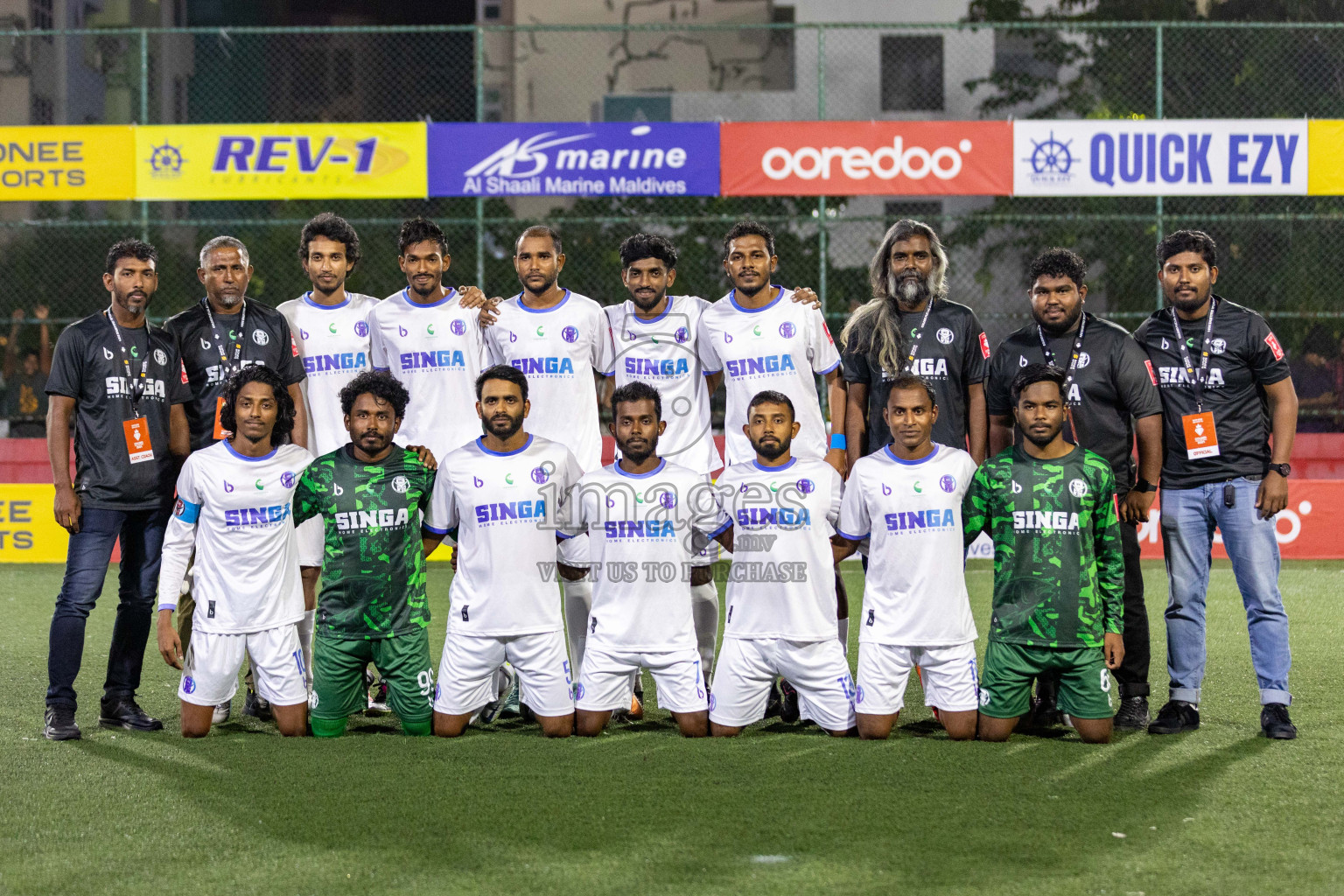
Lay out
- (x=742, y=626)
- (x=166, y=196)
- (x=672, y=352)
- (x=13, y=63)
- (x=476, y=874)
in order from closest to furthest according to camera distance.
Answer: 1. (x=476, y=874)
2. (x=742, y=626)
3. (x=672, y=352)
4. (x=166, y=196)
5. (x=13, y=63)

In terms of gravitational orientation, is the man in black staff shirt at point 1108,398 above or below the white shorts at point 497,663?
above

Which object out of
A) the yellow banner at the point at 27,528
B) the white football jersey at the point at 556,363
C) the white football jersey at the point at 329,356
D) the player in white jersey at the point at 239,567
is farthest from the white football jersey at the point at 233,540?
the yellow banner at the point at 27,528

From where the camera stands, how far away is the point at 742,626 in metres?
5.11

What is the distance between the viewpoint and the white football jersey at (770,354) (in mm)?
5680

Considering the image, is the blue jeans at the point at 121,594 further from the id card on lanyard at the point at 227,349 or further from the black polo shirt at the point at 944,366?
the black polo shirt at the point at 944,366

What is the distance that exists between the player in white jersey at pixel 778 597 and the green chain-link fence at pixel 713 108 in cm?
672

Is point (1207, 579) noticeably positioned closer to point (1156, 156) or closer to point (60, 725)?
point (60, 725)

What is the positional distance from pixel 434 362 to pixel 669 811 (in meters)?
2.68

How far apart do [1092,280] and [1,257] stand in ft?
49.4

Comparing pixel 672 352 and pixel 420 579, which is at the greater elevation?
pixel 672 352

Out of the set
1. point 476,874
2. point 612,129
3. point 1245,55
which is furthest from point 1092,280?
point 476,874

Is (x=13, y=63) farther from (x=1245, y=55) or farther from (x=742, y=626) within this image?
(x=742, y=626)

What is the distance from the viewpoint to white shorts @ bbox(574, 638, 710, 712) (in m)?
5.13

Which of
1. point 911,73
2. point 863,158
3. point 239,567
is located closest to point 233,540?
point 239,567
